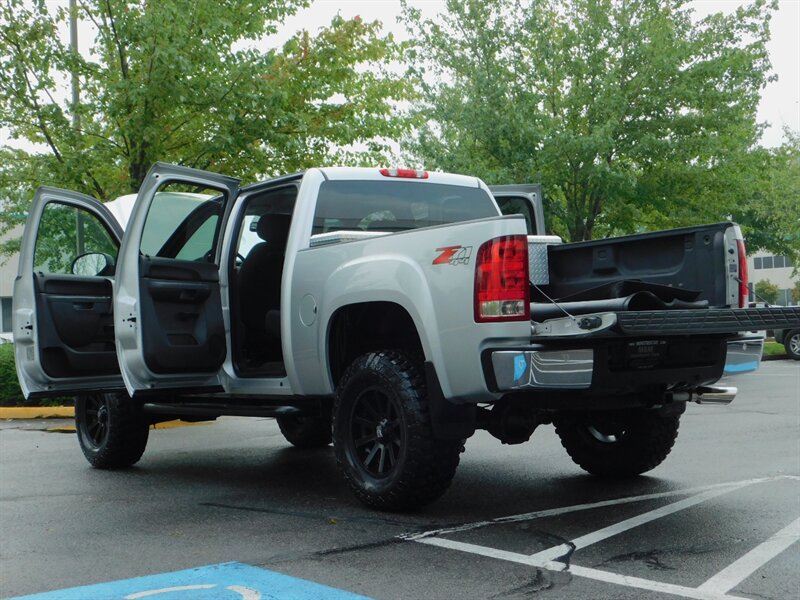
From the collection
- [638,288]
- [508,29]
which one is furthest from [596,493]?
[508,29]

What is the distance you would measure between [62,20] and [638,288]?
37.5 ft

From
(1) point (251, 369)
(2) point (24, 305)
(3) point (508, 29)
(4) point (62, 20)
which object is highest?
(3) point (508, 29)

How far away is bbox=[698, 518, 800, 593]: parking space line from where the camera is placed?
4.32 meters

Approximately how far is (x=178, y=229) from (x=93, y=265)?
1.08 m

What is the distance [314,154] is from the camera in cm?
1511

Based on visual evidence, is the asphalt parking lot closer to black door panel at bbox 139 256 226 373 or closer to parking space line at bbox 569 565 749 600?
parking space line at bbox 569 565 749 600

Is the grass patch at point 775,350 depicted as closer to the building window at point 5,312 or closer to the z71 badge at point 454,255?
the z71 badge at point 454,255

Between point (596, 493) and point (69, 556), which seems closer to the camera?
point (69, 556)

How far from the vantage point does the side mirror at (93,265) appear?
26.8ft

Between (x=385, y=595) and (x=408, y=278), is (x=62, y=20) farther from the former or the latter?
(x=385, y=595)

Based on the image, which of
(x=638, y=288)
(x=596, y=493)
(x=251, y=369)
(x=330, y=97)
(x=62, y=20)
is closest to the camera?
(x=638, y=288)

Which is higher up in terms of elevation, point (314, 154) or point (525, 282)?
point (314, 154)

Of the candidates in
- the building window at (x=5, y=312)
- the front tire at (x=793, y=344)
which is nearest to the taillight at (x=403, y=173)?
the front tire at (x=793, y=344)

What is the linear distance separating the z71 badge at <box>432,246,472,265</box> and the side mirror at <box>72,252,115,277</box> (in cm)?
364
